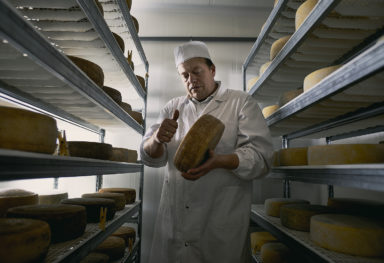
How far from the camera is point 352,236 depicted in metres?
1.12

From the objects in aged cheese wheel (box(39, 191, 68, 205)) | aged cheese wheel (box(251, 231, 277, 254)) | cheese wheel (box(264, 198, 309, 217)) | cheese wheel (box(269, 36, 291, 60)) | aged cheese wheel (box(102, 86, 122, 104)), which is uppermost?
cheese wheel (box(269, 36, 291, 60))

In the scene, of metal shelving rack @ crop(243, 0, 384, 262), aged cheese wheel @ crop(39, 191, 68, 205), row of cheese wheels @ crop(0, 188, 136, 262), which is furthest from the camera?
aged cheese wheel @ crop(39, 191, 68, 205)

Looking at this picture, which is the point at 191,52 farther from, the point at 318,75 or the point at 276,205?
the point at 276,205

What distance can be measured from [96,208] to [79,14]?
110 centimetres

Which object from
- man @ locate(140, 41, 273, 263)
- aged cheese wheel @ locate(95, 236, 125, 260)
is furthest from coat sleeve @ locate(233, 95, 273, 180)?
aged cheese wheel @ locate(95, 236, 125, 260)

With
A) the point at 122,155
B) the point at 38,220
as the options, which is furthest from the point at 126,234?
the point at 38,220

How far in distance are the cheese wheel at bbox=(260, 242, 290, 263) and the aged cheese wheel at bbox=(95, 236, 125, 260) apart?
1029mm

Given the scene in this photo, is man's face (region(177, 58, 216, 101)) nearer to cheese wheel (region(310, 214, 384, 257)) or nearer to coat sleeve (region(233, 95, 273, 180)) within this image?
coat sleeve (region(233, 95, 273, 180))

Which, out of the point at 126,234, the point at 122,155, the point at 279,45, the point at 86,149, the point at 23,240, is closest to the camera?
the point at 23,240

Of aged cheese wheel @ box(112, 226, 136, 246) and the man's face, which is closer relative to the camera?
the man's face

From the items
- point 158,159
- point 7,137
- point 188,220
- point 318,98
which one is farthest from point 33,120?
point 318,98

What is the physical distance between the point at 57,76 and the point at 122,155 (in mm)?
1132

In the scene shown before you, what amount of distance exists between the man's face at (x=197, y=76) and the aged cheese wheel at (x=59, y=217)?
883 millimetres

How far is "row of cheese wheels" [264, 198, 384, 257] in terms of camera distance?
110 cm
